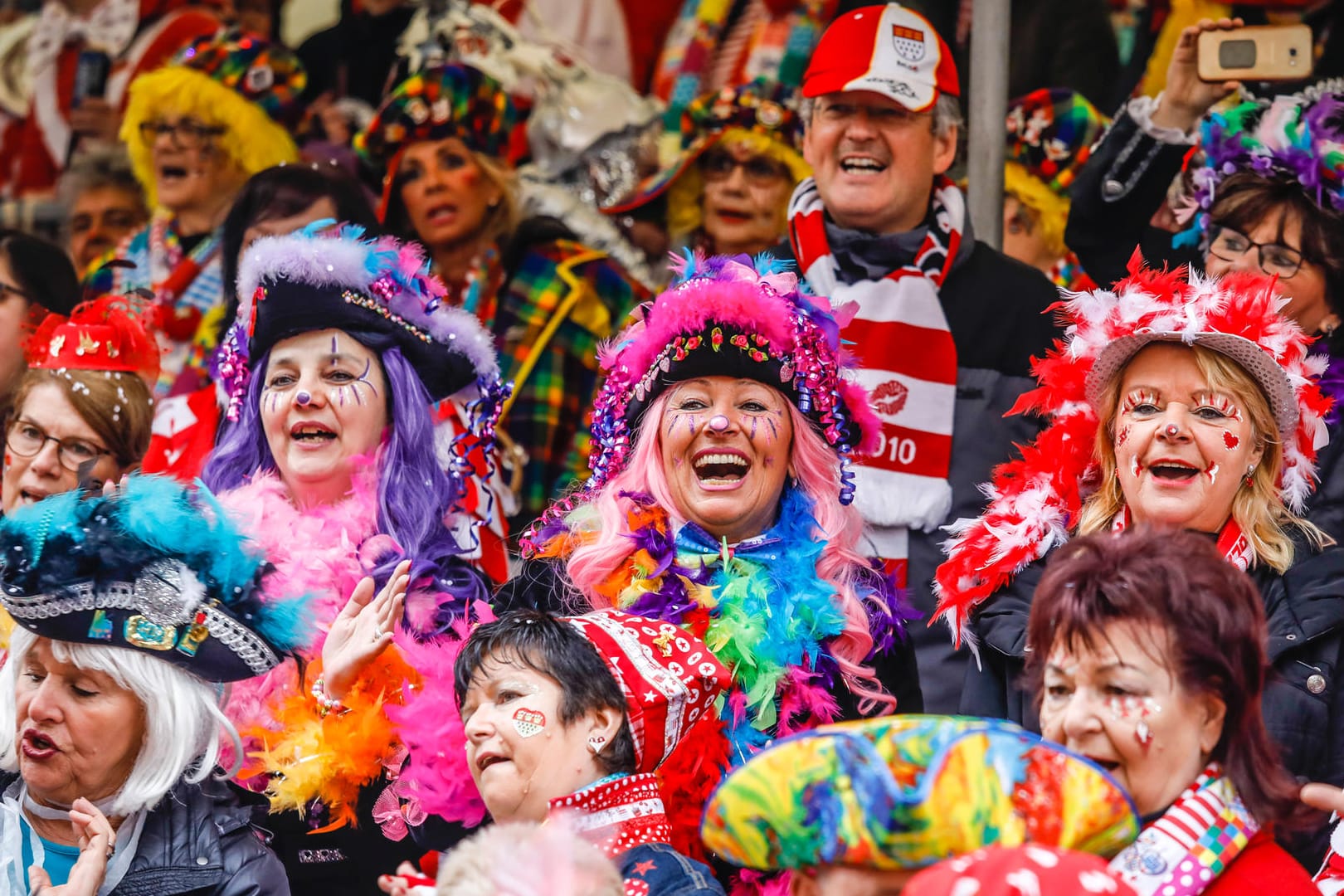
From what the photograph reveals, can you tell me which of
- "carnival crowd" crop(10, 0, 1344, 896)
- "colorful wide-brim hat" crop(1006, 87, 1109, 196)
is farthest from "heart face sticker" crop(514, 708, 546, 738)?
"colorful wide-brim hat" crop(1006, 87, 1109, 196)

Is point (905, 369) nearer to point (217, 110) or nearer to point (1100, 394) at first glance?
point (1100, 394)

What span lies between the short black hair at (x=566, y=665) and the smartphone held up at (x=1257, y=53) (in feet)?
8.52

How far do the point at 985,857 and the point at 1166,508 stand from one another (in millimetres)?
1636

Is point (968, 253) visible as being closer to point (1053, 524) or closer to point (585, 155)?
point (1053, 524)

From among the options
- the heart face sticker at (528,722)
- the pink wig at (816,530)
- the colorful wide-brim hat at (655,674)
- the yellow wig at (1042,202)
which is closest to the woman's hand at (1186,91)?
the yellow wig at (1042,202)

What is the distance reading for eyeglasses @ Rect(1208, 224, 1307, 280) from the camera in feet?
15.8

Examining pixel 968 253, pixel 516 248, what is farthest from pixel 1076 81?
pixel 516 248

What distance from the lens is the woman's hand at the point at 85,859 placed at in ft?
11.6

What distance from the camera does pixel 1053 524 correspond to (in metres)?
4.26

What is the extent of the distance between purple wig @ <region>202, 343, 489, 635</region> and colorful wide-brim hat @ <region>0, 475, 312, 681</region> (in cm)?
87

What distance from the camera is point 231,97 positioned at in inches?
280

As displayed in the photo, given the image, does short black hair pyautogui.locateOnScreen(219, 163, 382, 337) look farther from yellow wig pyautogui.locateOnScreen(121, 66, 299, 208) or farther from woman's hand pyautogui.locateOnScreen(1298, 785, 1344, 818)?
woman's hand pyautogui.locateOnScreen(1298, 785, 1344, 818)

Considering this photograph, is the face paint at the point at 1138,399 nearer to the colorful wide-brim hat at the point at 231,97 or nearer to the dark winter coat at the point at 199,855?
the dark winter coat at the point at 199,855

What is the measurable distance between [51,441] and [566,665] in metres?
2.30
